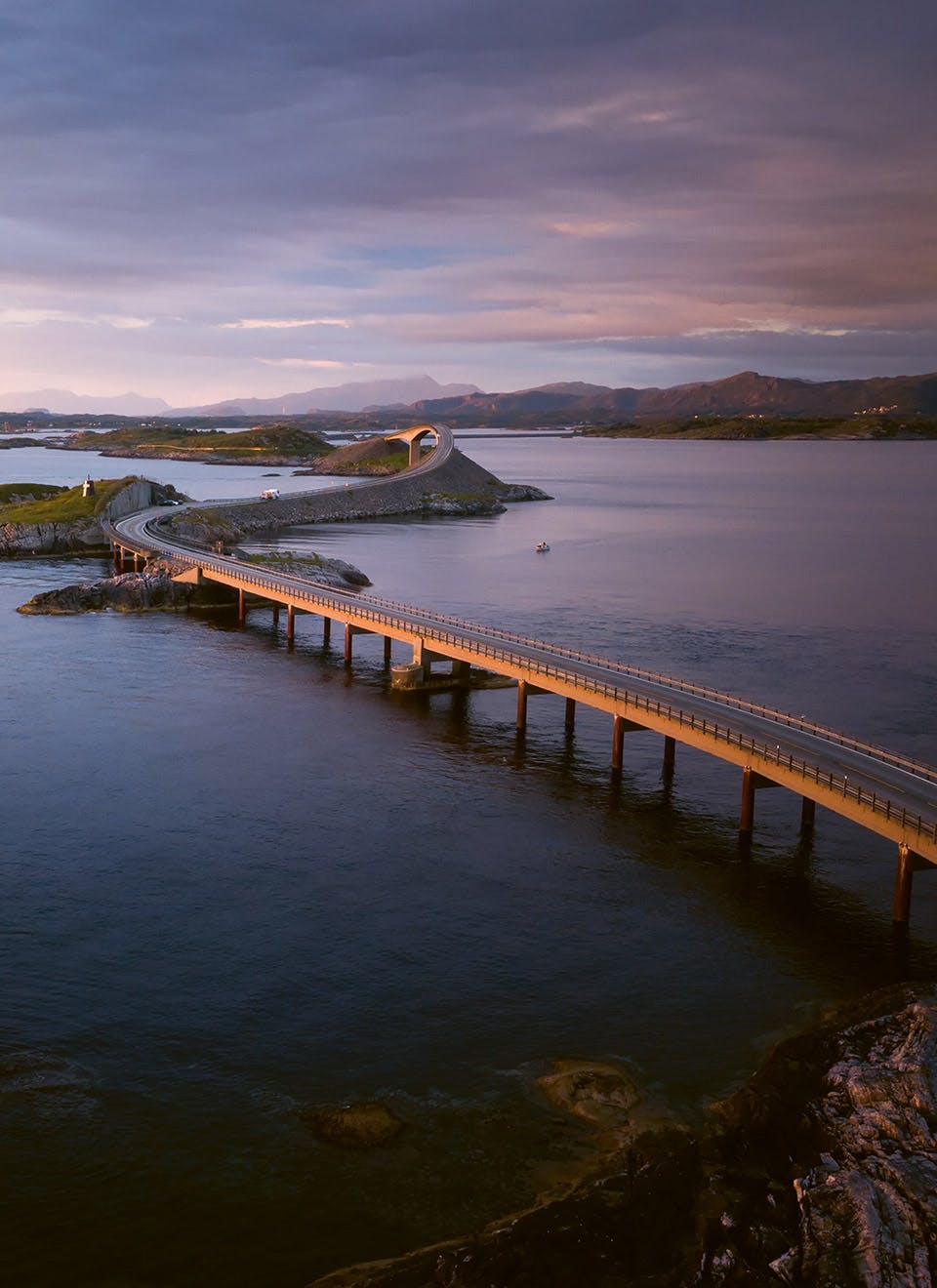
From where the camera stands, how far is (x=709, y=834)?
46.7 m

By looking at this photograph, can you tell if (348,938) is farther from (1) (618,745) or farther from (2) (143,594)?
(2) (143,594)

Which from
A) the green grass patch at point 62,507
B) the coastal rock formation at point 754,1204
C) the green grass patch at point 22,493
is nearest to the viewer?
the coastal rock formation at point 754,1204

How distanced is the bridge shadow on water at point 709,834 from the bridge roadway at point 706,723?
1326mm

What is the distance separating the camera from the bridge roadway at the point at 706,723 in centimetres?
3869

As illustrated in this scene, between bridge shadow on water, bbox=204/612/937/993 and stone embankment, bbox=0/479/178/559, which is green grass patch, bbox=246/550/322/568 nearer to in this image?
stone embankment, bbox=0/479/178/559

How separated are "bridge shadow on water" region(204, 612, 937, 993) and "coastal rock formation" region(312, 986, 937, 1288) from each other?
7419 millimetres

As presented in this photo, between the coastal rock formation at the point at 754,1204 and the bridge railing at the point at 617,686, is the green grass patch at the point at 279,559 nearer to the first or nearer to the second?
the bridge railing at the point at 617,686

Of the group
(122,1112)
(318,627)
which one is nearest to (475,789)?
(122,1112)

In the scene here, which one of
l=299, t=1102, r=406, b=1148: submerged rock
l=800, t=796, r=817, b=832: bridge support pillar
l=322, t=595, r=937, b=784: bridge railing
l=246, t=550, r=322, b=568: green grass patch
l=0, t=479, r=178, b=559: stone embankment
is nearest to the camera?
l=299, t=1102, r=406, b=1148: submerged rock

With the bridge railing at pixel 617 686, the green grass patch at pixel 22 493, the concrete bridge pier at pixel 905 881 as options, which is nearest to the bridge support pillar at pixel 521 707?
the bridge railing at pixel 617 686

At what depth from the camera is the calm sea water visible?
24.9m

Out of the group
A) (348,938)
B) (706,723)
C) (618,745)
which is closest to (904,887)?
(706,723)

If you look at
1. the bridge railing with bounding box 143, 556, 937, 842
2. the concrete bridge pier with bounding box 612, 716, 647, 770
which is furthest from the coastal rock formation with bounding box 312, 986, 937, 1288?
the concrete bridge pier with bounding box 612, 716, 647, 770

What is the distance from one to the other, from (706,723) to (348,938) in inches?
761
